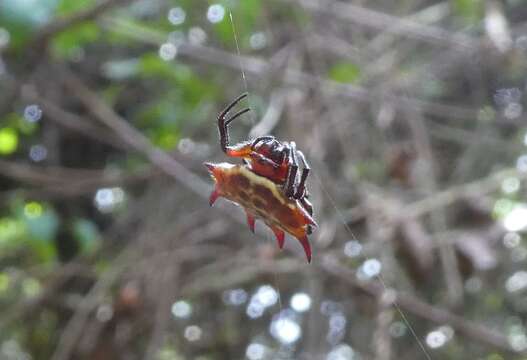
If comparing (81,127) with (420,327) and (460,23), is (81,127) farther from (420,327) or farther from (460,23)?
(460,23)

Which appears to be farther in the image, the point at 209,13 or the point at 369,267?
the point at 209,13

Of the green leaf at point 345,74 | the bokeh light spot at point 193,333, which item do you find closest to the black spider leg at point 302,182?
the green leaf at point 345,74

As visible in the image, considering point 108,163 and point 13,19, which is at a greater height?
point 13,19

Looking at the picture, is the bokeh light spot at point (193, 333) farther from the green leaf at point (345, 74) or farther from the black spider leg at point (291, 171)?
the black spider leg at point (291, 171)

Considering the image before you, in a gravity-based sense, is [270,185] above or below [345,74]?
above

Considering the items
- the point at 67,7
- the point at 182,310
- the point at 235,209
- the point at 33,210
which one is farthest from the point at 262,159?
the point at 182,310

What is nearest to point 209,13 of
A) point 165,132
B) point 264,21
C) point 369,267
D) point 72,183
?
point 264,21

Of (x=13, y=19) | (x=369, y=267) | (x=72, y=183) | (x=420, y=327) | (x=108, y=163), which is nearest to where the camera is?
(x=13, y=19)

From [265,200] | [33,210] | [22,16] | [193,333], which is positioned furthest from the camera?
[193,333]

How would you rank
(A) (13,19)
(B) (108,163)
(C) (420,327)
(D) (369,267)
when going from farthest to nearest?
(B) (108,163)
(C) (420,327)
(D) (369,267)
(A) (13,19)

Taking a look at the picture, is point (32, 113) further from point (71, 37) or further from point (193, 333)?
point (193, 333)
